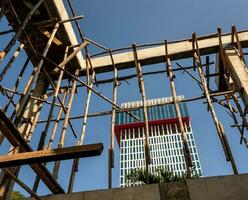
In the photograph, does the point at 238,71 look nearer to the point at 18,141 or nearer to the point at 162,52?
the point at 162,52

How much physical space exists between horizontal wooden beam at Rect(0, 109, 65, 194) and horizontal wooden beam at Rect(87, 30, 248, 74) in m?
5.51

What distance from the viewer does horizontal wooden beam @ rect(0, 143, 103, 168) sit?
3.40 m

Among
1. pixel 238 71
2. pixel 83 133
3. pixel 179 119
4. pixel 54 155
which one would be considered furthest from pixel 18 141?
pixel 238 71

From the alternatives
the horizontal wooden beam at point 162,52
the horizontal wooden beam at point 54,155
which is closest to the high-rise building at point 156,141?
the horizontal wooden beam at point 162,52

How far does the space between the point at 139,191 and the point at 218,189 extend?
1.43 meters

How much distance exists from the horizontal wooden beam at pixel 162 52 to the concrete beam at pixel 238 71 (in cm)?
65

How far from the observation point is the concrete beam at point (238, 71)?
7988mm

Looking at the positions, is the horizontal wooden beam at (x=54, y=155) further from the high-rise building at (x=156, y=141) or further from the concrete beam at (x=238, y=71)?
the high-rise building at (x=156, y=141)

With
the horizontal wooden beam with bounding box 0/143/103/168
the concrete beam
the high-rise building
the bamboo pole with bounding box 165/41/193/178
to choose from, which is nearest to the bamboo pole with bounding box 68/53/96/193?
the bamboo pole with bounding box 165/41/193/178

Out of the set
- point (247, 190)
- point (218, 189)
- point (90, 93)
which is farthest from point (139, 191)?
point (90, 93)

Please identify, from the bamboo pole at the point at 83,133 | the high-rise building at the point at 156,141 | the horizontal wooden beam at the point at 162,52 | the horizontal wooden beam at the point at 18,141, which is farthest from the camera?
the high-rise building at the point at 156,141

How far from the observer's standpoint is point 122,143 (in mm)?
87312

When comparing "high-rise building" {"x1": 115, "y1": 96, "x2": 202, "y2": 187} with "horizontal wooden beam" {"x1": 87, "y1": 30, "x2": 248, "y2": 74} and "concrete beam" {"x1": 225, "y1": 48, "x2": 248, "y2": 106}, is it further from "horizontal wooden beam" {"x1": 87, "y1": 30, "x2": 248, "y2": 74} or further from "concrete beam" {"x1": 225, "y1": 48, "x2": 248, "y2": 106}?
"concrete beam" {"x1": 225, "y1": 48, "x2": 248, "y2": 106}

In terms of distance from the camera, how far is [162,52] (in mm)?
10336
